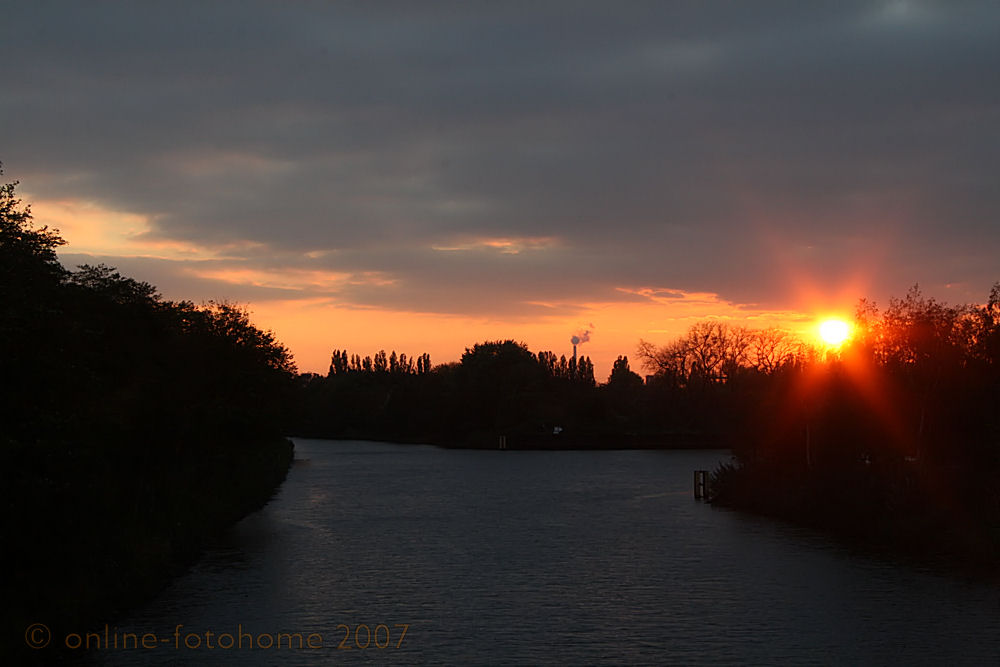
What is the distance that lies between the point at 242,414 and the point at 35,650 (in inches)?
1593

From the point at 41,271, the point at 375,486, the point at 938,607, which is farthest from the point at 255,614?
the point at 375,486

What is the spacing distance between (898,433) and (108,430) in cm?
3472

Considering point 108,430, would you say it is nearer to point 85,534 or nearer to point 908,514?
point 85,534

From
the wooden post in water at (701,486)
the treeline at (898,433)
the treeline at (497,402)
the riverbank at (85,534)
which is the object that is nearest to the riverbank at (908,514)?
the treeline at (898,433)

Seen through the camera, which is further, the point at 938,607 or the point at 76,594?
the point at 938,607

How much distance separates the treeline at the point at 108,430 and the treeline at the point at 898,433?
2829 centimetres

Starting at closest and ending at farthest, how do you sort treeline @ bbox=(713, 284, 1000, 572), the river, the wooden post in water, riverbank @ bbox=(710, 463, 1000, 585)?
the river, riverbank @ bbox=(710, 463, 1000, 585), treeline @ bbox=(713, 284, 1000, 572), the wooden post in water

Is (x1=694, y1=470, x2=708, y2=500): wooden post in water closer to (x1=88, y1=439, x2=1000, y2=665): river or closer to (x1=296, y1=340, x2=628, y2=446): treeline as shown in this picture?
(x1=88, y1=439, x2=1000, y2=665): river

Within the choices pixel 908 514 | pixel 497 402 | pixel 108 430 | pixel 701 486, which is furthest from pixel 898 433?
pixel 497 402

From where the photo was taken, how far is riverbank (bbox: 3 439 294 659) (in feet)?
68.4

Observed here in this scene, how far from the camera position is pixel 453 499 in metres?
65.8

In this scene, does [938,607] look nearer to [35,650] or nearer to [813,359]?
[35,650]

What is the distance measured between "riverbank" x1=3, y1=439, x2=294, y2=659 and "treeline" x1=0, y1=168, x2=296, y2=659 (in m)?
0.05

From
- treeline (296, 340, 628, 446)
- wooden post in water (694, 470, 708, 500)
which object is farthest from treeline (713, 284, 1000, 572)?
treeline (296, 340, 628, 446)
